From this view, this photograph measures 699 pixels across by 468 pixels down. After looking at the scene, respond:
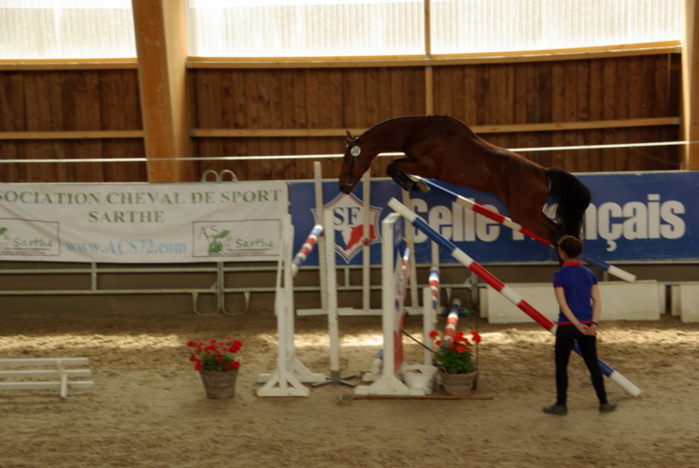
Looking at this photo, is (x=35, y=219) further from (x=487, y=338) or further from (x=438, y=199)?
(x=487, y=338)

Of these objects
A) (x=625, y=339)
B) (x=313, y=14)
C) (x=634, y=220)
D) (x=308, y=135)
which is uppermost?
(x=313, y=14)

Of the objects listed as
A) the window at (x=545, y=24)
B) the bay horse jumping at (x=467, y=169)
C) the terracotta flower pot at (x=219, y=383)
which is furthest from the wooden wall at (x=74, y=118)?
the terracotta flower pot at (x=219, y=383)

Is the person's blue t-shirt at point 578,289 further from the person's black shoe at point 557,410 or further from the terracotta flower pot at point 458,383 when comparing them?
the terracotta flower pot at point 458,383

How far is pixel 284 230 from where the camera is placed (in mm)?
5246

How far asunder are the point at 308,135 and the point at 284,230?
17.3 feet

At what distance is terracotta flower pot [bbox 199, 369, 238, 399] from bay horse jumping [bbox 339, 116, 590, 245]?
2459 mm

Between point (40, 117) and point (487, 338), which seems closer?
point (487, 338)

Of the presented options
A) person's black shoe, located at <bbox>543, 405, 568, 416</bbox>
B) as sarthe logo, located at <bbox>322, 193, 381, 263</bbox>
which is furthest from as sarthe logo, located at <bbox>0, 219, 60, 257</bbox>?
person's black shoe, located at <bbox>543, 405, 568, 416</bbox>

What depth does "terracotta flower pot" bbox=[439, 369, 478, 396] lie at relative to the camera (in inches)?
199

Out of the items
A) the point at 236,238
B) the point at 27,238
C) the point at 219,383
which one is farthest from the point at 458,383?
the point at 27,238

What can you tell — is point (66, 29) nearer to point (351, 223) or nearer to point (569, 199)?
point (351, 223)

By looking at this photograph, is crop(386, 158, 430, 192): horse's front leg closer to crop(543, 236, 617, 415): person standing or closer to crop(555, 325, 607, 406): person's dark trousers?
crop(543, 236, 617, 415): person standing

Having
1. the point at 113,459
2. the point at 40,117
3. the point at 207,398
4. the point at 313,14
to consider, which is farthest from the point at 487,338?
the point at 40,117

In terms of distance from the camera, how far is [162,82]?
356 inches
